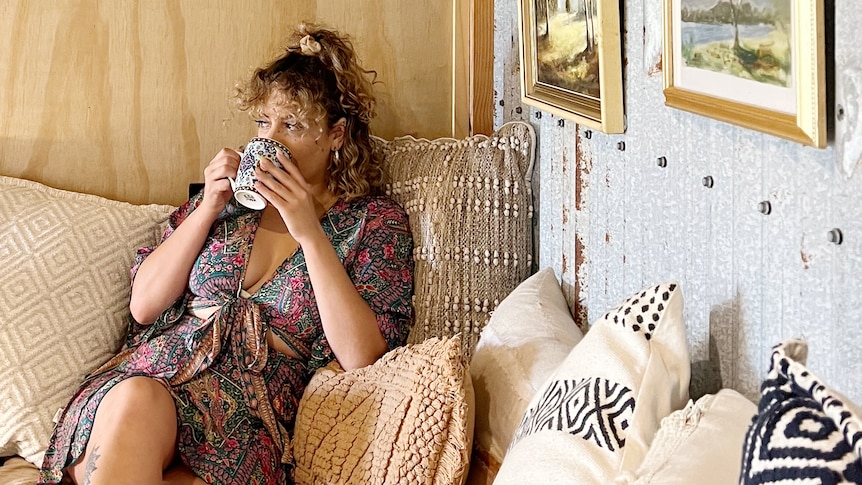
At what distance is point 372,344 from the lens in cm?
161

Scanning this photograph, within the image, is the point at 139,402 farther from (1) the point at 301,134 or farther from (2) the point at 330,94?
(2) the point at 330,94

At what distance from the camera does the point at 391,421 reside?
51.4 inches

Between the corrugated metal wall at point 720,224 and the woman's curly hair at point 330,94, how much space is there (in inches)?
17.9

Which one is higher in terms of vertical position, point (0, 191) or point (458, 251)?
point (0, 191)

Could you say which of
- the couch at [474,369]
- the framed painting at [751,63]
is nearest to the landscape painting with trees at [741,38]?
the framed painting at [751,63]

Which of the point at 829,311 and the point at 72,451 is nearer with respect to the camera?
the point at 829,311

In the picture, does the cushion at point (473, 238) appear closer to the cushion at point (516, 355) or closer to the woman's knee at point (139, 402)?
the cushion at point (516, 355)

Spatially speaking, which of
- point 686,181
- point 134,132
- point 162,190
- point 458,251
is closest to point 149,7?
point 134,132

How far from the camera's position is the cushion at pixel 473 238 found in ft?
5.61

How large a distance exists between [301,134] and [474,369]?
612mm

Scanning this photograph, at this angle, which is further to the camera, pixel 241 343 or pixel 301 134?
pixel 301 134

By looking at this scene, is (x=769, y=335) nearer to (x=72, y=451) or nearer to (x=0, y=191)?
(x=72, y=451)

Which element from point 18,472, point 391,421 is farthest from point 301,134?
point 18,472

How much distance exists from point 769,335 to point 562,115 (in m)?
0.60
